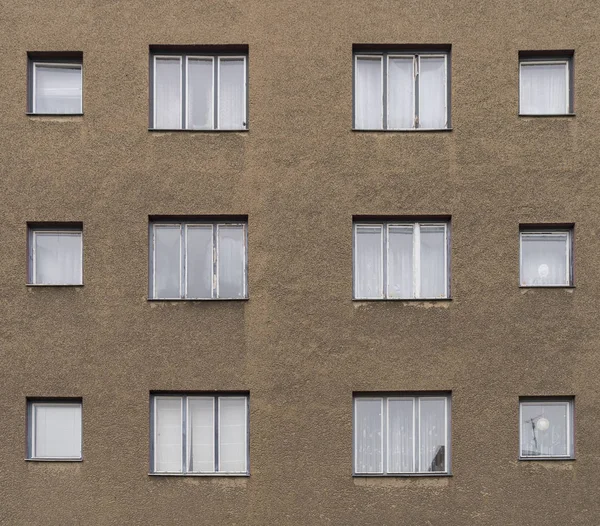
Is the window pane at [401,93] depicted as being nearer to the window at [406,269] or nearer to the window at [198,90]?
the window at [406,269]

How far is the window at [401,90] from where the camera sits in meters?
14.6

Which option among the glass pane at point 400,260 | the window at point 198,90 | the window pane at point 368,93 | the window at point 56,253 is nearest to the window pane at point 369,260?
the glass pane at point 400,260

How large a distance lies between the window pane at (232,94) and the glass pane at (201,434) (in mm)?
5113

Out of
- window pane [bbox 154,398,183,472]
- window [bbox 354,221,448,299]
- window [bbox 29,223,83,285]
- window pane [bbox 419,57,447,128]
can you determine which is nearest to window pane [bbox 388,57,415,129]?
window pane [bbox 419,57,447,128]

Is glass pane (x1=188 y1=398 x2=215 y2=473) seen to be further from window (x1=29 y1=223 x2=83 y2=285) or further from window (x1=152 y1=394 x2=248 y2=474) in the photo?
window (x1=29 y1=223 x2=83 y2=285)

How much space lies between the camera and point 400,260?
14.5m

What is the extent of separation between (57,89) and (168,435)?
265 inches

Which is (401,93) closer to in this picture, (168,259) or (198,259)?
(198,259)

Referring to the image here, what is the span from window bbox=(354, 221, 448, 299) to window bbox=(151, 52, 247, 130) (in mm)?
3221

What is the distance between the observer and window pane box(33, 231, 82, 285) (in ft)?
47.3

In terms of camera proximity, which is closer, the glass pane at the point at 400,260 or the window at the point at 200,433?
the window at the point at 200,433

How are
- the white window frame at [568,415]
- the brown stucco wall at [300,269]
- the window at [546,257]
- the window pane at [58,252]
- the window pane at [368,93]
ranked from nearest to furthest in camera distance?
the brown stucco wall at [300,269], the white window frame at [568,415], the window at [546,257], the window pane at [58,252], the window pane at [368,93]

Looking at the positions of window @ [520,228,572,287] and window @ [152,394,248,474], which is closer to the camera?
window @ [152,394,248,474]

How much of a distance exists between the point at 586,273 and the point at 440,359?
3054 mm
